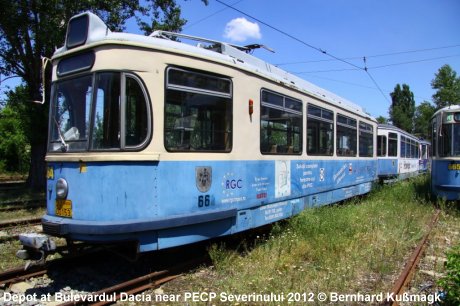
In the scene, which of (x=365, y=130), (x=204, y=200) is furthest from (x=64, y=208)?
(x=365, y=130)

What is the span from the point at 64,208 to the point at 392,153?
18.5 m

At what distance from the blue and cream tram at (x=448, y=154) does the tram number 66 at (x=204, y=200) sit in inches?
329

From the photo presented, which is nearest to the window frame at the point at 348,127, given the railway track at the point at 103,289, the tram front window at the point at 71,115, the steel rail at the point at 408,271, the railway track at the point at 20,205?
the steel rail at the point at 408,271

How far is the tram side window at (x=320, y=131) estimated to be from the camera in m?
8.73

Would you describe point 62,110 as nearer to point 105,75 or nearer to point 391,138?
point 105,75

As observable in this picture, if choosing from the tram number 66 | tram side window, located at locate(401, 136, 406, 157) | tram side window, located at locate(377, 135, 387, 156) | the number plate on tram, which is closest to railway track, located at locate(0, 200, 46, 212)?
the number plate on tram

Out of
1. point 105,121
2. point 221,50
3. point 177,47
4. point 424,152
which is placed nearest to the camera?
point 105,121

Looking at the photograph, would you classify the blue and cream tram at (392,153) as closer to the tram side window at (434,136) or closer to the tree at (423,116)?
the tram side window at (434,136)

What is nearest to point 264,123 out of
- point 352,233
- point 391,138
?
point 352,233

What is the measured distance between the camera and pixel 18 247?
24.1ft

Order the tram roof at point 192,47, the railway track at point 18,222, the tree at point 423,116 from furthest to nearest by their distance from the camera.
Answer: the tree at point 423,116 → the railway track at point 18,222 → the tram roof at point 192,47

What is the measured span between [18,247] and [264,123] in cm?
472

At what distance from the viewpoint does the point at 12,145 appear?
97.8 feet

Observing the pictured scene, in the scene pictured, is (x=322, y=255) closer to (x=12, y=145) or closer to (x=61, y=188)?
(x=61, y=188)
